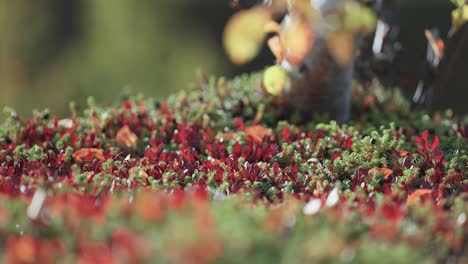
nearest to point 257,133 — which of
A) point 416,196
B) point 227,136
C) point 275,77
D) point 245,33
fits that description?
point 227,136

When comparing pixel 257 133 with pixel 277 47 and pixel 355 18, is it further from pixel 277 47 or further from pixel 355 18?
pixel 355 18

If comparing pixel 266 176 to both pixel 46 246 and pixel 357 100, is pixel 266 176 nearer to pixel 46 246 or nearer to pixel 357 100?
pixel 46 246

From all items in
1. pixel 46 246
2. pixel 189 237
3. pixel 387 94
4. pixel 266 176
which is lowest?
pixel 387 94

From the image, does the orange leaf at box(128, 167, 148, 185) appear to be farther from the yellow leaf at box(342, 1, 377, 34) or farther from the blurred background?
the blurred background

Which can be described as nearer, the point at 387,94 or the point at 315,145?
the point at 315,145

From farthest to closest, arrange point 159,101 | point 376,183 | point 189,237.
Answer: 1. point 159,101
2. point 376,183
3. point 189,237

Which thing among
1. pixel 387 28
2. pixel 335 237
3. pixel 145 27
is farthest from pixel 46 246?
pixel 145 27
